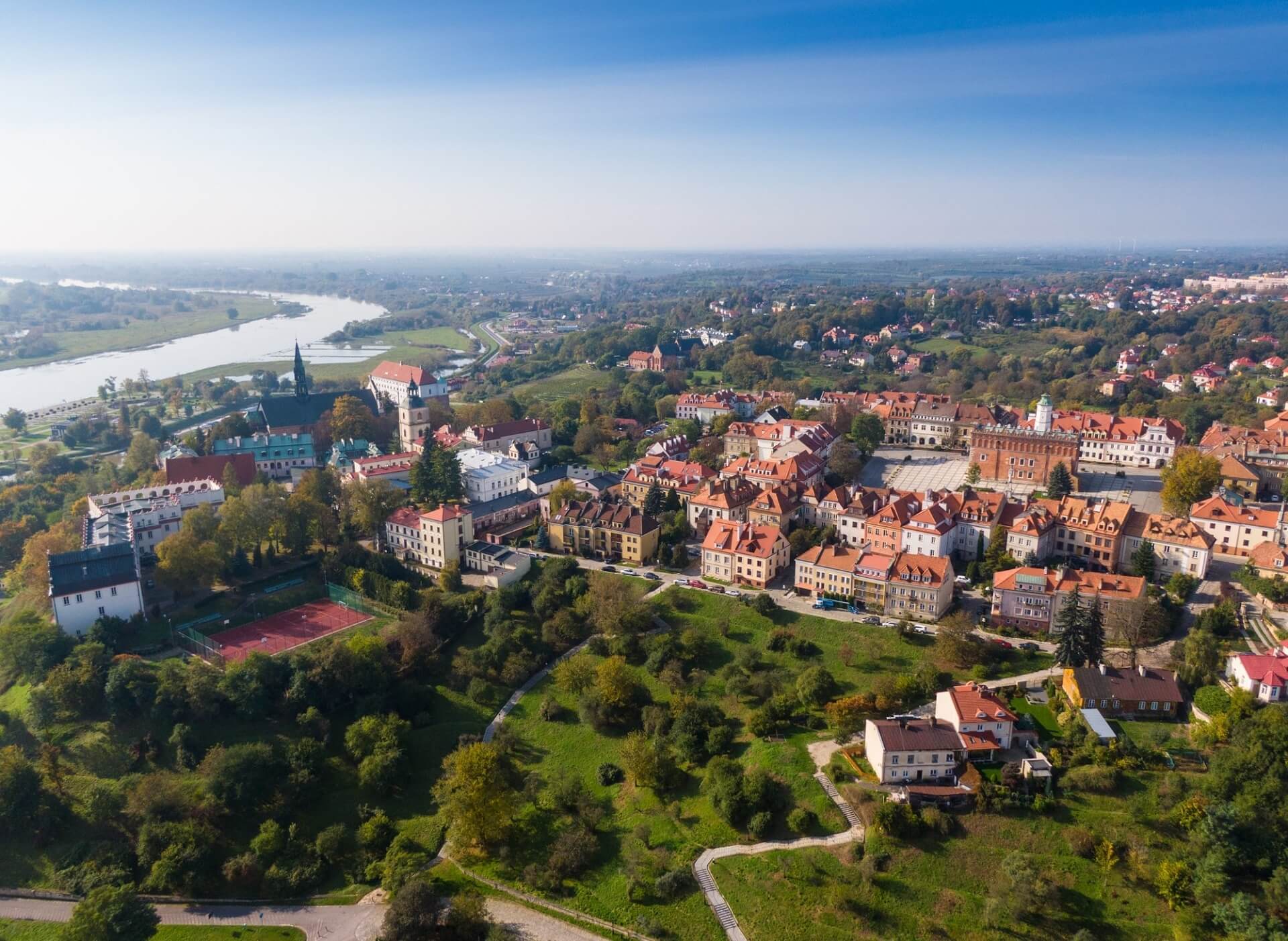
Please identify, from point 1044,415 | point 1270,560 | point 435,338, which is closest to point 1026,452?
point 1044,415

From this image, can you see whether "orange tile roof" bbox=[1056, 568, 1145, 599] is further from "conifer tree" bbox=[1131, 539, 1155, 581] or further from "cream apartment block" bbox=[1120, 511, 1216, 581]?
"cream apartment block" bbox=[1120, 511, 1216, 581]

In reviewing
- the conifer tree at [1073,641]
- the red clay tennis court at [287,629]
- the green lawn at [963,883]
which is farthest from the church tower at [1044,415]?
the red clay tennis court at [287,629]

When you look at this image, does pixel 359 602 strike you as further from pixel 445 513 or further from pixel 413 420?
pixel 413 420

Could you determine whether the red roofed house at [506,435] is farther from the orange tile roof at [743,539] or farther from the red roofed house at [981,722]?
the red roofed house at [981,722]

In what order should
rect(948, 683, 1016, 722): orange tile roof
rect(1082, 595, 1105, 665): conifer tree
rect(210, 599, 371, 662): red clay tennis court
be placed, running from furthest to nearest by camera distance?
1. rect(210, 599, 371, 662): red clay tennis court
2. rect(1082, 595, 1105, 665): conifer tree
3. rect(948, 683, 1016, 722): orange tile roof

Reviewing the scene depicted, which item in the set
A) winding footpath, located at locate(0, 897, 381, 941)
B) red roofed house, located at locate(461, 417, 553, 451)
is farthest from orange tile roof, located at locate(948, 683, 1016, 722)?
red roofed house, located at locate(461, 417, 553, 451)

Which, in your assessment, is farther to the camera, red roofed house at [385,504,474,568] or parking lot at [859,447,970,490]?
parking lot at [859,447,970,490]
